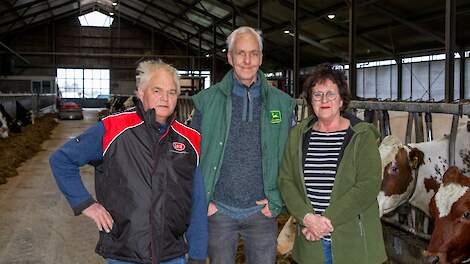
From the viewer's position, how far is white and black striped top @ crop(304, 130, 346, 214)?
2.36 metres

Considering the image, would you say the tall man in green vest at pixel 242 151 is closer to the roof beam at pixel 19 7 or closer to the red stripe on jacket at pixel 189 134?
the red stripe on jacket at pixel 189 134

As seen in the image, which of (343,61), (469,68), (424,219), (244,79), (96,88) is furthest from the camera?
(96,88)

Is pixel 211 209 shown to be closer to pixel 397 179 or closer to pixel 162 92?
pixel 162 92

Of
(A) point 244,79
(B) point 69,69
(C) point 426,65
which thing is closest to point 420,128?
(A) point 244,79

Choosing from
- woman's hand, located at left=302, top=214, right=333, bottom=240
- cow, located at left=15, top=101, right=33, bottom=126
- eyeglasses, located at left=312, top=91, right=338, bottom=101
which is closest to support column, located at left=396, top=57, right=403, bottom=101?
cow, located at left=15, top=101, right=33, bottom=126

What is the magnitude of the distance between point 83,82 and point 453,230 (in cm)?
3604

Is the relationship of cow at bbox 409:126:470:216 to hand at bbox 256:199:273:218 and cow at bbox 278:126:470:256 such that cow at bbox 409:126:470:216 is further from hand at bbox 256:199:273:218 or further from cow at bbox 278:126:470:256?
hand at bbox 256:199:273:218

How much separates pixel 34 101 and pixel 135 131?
66.0ft

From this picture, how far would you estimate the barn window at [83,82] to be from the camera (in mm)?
36344

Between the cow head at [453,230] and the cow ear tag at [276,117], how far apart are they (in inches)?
44.2

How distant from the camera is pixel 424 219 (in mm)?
4262

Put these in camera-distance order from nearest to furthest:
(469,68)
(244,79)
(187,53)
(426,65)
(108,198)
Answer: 1. (108,198)
2. (244,79)
3. (469,68)
4. (426,65)
5. (187,53)

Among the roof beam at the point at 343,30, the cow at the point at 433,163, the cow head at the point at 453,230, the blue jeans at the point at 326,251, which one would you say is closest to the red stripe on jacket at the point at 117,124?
the blue jeans at the point at 326,251

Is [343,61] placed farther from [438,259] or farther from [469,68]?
[438,259]
